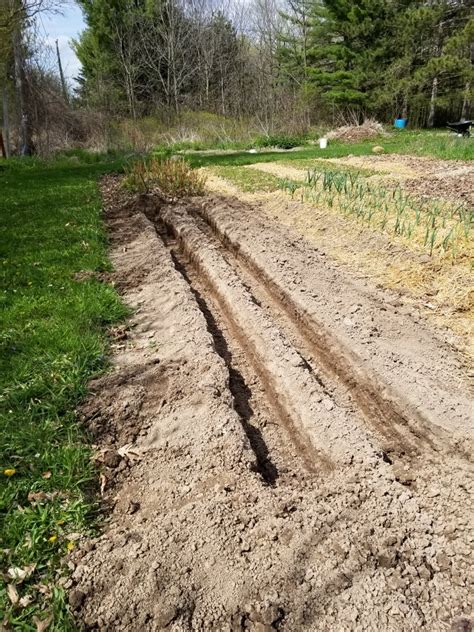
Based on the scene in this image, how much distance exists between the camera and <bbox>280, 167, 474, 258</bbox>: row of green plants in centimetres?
483

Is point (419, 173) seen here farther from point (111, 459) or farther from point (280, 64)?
point (280, 64)

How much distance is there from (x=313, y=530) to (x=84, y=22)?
110 feet

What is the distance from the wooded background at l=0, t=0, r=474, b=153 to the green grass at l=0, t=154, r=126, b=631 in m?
18.0

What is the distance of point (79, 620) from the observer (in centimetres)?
162

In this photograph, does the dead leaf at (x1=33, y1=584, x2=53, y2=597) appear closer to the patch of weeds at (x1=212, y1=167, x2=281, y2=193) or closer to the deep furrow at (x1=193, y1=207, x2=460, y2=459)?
the deep furrow at (x1=193, y1=207, x2=460, y2=459)

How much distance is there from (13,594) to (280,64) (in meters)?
33.0

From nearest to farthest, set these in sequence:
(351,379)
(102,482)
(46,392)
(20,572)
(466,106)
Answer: (20,572)
(102,482)
(46,392)
(351,379)
(466,106)

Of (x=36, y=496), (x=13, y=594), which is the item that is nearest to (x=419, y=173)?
(x=36, y=496)

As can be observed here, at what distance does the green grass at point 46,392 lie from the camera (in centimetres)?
189

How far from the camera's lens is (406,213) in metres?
5.92

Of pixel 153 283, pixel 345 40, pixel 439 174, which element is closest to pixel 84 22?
pixel 345 40

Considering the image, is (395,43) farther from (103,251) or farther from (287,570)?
(287,570)

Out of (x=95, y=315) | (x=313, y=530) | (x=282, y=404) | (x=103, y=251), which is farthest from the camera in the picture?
(x=103, y=251)

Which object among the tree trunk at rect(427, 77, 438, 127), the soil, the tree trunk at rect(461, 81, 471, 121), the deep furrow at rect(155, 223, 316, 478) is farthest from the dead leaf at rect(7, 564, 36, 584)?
the tree trunk at rect(427, 77, 438, 127)
